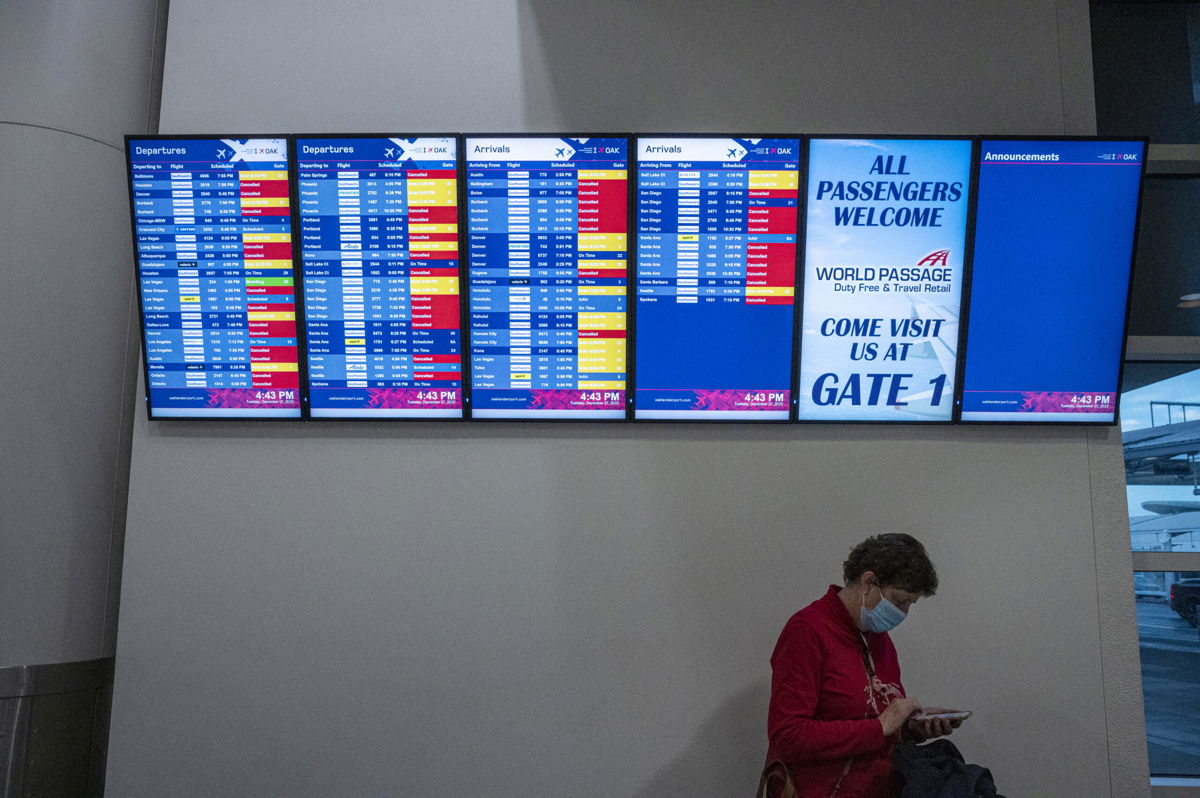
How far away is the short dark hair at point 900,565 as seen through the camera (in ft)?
7.33

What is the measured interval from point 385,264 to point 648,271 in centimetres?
98

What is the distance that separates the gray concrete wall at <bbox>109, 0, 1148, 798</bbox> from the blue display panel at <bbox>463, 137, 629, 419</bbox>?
0.25 metres

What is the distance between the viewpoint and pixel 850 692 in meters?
2.23

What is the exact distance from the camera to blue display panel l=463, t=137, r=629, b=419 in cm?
305

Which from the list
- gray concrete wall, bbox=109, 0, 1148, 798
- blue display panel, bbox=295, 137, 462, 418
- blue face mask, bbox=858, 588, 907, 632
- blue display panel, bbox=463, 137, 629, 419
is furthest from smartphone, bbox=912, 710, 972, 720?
blue display panel, bbox=295, 137, 462, 418

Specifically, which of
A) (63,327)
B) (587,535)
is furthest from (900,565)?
(63,327)

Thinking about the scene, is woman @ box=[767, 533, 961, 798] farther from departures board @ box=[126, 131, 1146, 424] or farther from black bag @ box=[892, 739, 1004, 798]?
departures board @ box=[126, 131, 1146, 424]

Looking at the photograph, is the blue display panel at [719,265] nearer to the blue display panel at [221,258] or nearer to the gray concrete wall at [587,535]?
the gray concrete wall at [587,535]

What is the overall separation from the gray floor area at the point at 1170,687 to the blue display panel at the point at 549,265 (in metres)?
2.27

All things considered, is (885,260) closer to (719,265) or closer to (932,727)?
(719,265)

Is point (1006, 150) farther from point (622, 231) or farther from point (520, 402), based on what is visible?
point (520, 402)

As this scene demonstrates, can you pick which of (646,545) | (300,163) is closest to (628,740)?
(646,545)

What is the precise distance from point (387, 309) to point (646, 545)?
131 centimetres

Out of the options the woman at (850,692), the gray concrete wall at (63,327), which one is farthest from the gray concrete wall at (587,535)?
the woman at (850,692)
